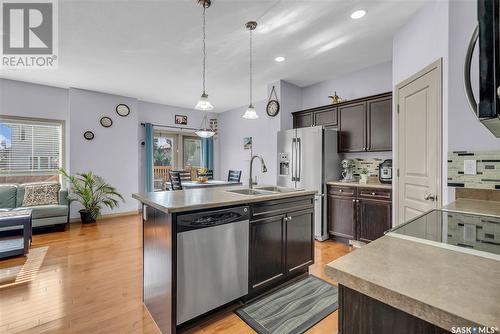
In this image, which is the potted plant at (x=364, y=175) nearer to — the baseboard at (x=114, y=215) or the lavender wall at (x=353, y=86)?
the lavender wall at (x=353, y=86)

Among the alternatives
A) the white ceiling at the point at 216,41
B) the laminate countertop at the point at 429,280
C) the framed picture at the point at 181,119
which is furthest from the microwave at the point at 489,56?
the framed picture at the point at 181,119

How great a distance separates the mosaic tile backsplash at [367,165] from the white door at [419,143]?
1053mm

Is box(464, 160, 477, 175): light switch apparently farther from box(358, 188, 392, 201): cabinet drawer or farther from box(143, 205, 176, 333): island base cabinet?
box(143, 205, 176, 333): island base cabinet

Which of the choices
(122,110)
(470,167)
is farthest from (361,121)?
(122,110)

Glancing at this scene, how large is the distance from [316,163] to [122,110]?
439cm

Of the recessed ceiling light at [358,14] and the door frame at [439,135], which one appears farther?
the recessed ceiling light at [358,14]

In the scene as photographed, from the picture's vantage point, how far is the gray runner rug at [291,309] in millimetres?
1778

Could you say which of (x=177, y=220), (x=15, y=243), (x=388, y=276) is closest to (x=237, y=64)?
(x=177, y=220)

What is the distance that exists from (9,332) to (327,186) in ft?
12.0

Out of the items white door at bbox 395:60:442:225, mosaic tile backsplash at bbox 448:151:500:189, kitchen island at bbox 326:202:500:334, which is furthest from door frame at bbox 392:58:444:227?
kitchen island at bbox 326:202:500:334

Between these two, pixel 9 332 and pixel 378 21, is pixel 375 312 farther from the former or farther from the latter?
pixel 378 21

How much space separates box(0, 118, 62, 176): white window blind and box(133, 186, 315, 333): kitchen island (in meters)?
4.16

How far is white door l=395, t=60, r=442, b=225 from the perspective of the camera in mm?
A: 2078

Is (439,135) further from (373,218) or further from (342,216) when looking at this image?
(342,216)
